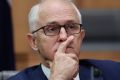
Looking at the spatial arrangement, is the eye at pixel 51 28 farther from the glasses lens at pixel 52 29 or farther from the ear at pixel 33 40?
the ear at pixel 33 40

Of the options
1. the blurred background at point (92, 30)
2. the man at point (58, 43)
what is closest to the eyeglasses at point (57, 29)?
the man at point (58, 43)

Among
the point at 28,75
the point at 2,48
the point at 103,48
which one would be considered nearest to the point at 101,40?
the point at 103,48

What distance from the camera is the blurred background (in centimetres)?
403

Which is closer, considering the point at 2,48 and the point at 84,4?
the point at 2,48

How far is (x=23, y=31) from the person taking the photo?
4.07 metres

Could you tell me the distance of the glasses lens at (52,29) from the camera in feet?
6.23

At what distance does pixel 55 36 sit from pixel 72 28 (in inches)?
3.5

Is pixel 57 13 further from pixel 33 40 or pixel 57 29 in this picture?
pixel 33 40

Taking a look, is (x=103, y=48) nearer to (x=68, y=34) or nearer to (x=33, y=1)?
(x=33, y=1)

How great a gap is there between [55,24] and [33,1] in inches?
84.0

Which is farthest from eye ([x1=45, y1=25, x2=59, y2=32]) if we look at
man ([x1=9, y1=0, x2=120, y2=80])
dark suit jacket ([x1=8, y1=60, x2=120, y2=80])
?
dark suit jacket ([x1=8, y1=60, x2=120, y2=80])

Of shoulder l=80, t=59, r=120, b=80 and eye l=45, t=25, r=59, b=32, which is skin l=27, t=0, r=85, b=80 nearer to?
eye l=45, t=25, r=59, b=32

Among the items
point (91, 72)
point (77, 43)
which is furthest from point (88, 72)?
point (77, 43)

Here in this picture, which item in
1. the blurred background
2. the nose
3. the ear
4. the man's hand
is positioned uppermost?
the nose
